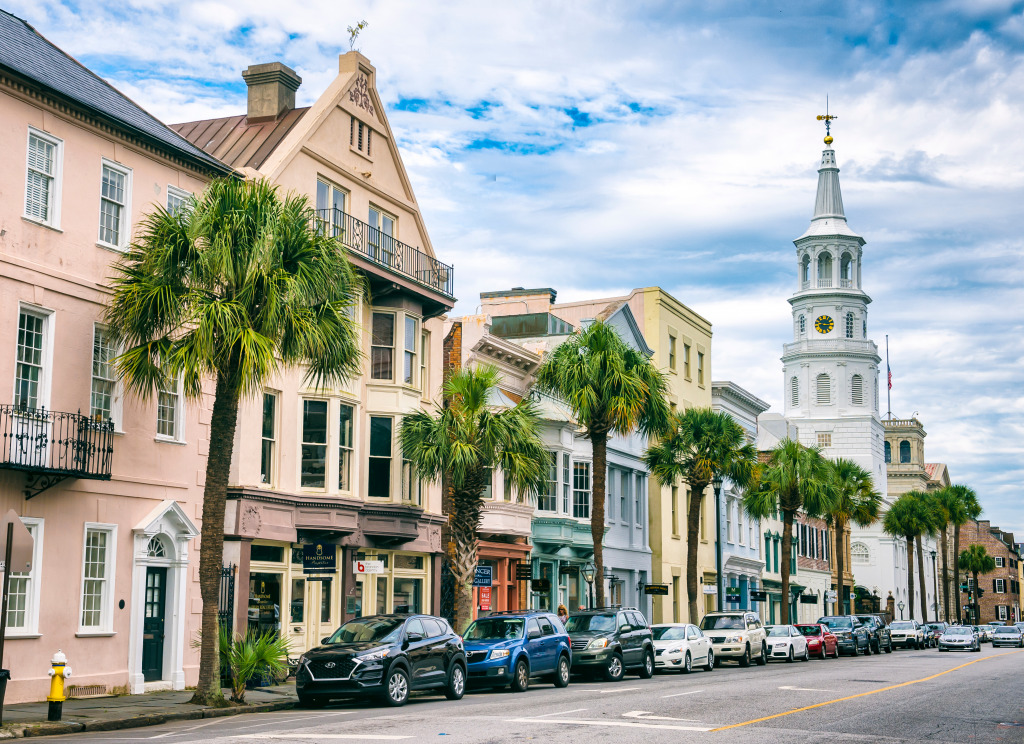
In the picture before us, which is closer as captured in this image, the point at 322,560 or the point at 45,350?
the point at 45,350

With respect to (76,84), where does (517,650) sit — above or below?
below

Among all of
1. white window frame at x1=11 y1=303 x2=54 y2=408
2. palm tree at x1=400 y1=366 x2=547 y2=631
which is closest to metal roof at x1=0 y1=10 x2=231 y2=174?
white window frame at x1=11 y1=303 x2=54 y2=408

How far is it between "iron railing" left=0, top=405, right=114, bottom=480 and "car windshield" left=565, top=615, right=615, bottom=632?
1219 centimetres

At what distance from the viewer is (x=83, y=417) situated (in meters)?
21.0

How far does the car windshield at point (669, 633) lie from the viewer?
3206 cm

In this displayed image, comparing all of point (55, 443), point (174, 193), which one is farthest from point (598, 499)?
point (55, 443)

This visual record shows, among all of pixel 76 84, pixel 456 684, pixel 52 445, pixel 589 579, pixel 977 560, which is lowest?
pixel 456 684

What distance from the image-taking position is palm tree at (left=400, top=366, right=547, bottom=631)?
28.5 m

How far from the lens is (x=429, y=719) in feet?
55.7

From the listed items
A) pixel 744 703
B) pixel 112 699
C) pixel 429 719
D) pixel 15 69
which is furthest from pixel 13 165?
pixel 744 703

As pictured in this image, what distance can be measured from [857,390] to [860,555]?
48.5 feet

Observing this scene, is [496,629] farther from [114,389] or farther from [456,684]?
[114,389]

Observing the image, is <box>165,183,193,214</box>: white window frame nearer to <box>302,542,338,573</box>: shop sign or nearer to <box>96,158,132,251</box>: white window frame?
<box>96,158,132,251</box>: white window frame

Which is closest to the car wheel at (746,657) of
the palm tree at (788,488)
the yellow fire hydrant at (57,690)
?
the palm tree at (788,488)
